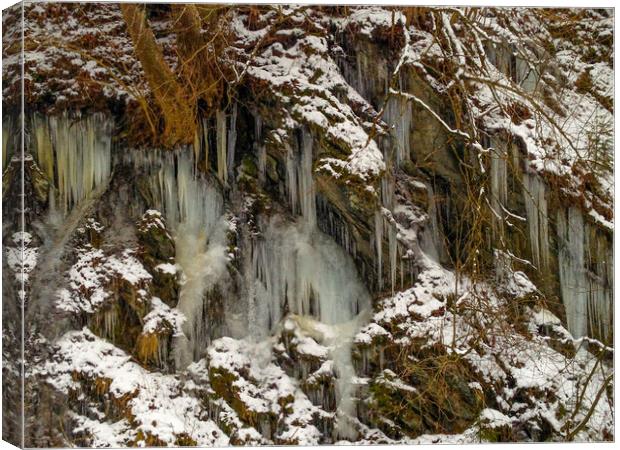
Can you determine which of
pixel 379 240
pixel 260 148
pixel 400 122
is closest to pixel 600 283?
pixel 379 240

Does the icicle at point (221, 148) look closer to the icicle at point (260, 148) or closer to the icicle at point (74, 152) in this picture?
the icicle at point (260, 148)

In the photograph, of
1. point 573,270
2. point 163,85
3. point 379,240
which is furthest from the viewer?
point 573,270

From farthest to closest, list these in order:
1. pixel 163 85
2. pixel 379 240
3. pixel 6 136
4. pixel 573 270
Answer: pixel 573 270 → pixel 379 240 → pixel 163 85 → pixel 6 136

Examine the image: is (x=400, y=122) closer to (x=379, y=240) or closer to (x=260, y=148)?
(x=379, y=240)

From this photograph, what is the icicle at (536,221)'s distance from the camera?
Result: 5.80 m

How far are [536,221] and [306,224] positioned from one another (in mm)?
1306

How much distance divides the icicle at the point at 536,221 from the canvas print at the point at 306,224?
0.6 inches

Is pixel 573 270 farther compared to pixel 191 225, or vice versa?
pixel 573 270

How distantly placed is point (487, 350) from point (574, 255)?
0.76 metres

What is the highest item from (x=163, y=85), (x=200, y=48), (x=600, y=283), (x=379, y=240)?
(x=200, y=48)

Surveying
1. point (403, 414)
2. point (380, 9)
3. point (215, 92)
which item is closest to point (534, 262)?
point (403, 414)

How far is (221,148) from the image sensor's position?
18.5 ft

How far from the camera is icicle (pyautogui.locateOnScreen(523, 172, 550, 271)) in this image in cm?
580

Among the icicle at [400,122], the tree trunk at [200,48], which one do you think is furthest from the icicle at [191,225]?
the icicle at [400,122]
